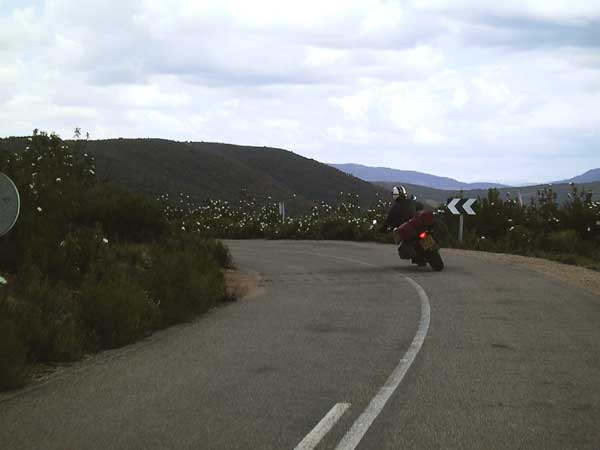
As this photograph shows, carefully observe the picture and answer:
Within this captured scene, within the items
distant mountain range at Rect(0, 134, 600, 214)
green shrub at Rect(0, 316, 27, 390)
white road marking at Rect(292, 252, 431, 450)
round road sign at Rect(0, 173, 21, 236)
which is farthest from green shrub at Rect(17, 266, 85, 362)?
distant mountain range at Rect(0, 134, 600, 214)

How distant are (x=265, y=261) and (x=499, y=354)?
14056 mm

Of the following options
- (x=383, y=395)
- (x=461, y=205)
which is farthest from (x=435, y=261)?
(x=383, y=395)

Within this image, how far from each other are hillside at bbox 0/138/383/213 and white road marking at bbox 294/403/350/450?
71370mm

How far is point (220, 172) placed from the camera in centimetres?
10181

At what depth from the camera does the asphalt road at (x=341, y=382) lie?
6.02 m

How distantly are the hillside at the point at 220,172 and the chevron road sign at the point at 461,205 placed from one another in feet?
163

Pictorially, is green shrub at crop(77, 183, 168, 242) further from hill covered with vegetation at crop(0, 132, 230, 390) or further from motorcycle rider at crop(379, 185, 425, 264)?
motorcycle rider at crop(379, 185, 425, 264)

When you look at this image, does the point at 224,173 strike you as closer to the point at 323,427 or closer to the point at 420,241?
the point at 420,241

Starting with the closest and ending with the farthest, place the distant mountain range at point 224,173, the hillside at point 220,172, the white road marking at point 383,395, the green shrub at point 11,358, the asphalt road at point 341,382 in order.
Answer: the white road marking at point 383,395, the asphalt road at point 341,382, the green shrub at point 11,358, the distant mountain range at point 224,173, the hillside at point 220,172

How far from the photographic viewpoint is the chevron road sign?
2892cm

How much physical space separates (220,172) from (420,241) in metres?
83.8

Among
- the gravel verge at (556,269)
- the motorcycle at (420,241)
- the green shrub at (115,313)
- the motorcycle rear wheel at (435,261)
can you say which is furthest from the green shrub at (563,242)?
the green shrub at (115,313)

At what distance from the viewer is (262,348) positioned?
372 inches

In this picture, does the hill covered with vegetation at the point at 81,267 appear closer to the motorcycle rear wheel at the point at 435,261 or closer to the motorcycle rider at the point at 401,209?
the motorcycle rider at the point at 401,209
